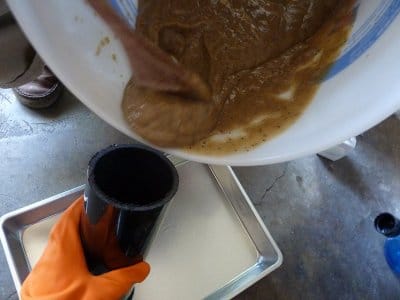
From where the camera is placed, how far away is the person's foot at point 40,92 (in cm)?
94

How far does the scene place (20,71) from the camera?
0.50 m

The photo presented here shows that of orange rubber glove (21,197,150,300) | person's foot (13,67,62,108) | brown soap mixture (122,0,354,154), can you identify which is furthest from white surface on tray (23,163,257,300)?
brown soap mixture (122,0,354,154)

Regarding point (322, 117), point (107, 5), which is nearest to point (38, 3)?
point (107, 5)

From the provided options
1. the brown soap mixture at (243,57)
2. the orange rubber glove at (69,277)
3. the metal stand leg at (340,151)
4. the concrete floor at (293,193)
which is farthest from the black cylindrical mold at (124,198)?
the metal stand leg at (340,151)

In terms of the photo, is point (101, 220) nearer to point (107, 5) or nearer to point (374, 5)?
point (107, 5)

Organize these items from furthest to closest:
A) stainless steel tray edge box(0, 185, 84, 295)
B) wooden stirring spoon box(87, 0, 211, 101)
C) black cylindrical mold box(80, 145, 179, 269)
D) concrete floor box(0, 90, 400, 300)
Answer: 1. concrete floor box(0, 90, 400, 300)
2. stainless steel tray edge box(0, 185, 84, 295)
3. black cylindrical mold box(80, 145, 179, 269)
4. wooden stirring spoon box(87, 0, 211, 101)

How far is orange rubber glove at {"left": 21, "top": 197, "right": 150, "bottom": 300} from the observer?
0.62m

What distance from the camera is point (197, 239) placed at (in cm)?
88

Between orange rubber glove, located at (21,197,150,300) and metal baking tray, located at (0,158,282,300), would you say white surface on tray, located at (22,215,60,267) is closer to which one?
metal baking tray, located at (0,158,282,300)

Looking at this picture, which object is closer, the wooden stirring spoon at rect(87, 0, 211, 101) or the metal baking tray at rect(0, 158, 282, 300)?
the wooden stirring spoon at rect(87, 0, 211, 101)

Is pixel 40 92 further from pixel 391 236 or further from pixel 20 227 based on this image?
pixel 391 236

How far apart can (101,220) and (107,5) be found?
0.30 meters

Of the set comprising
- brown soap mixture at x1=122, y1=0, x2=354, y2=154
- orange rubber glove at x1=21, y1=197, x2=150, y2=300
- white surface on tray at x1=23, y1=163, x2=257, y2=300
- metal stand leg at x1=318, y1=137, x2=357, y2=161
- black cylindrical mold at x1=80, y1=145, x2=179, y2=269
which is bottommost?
white surface on tray at x1=23, y1=163, x2=257, y2=300

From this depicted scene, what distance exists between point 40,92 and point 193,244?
448mm
